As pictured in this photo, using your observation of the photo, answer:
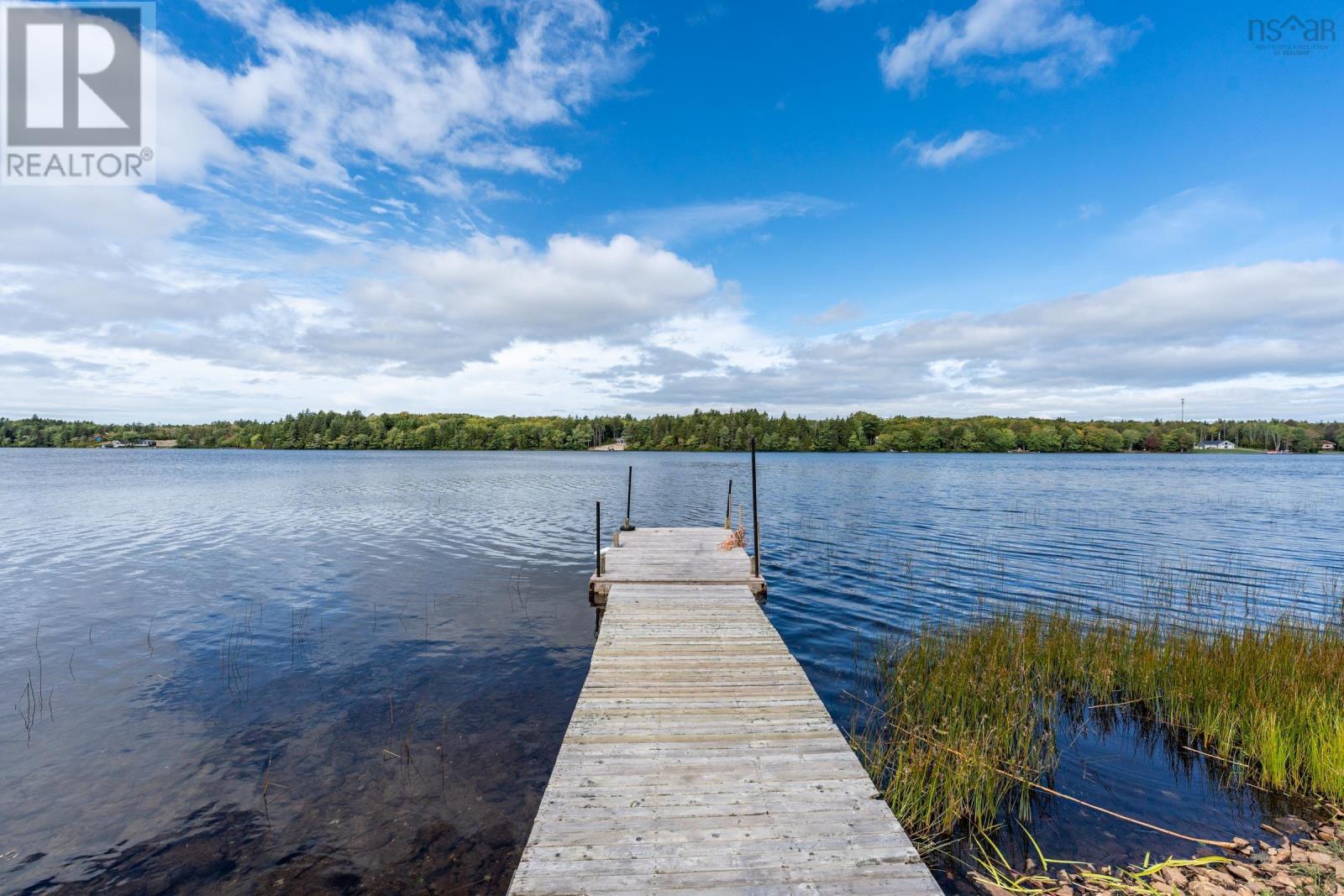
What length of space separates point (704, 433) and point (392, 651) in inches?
5423

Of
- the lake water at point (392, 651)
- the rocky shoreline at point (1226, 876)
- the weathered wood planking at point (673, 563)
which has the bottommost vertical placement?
the lake water at point (392, 651)

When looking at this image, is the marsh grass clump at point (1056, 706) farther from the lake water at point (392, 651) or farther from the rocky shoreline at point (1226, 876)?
the rocky shoreline at point (1226, 876)

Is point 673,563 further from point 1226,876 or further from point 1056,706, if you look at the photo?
point 1226,876

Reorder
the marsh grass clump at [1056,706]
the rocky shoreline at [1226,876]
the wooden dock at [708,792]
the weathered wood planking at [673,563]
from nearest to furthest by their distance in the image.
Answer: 1. the wooden dock at [708,792]
2. the rocky shoreline at [1226,876]
3. the marsh grass clump at [1056,706]
4. the weathered wood planking at [673,563]

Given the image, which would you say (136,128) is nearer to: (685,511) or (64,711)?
(64,711)

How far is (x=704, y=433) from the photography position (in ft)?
489

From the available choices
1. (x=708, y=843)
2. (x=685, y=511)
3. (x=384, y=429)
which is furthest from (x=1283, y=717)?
(x=384, y=429)

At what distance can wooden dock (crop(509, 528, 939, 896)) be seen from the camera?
429cm

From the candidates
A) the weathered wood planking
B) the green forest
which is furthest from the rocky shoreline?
the green forest

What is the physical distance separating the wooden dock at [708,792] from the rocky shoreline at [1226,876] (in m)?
1.79

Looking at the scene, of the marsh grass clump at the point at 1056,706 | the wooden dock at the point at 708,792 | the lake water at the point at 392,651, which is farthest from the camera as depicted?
the marsh grass clump at the point at 1056,706

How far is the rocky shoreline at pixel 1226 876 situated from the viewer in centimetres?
498

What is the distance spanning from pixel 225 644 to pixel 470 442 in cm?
14694

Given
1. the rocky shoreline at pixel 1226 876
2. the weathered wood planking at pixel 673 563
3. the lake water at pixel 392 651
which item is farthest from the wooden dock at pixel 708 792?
the weathered wood planking at pixel 673 563
